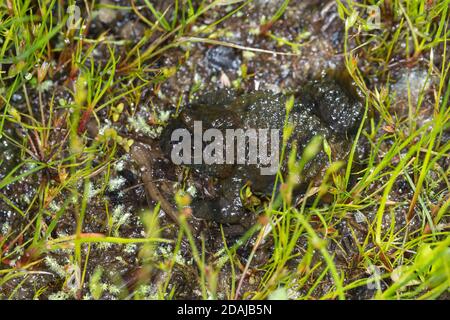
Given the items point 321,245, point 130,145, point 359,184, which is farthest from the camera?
point 130,145

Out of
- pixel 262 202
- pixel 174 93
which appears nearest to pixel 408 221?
pixel 262 202

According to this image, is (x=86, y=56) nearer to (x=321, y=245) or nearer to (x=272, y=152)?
(x=272, y=152)

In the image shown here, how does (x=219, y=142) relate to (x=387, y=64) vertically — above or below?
below

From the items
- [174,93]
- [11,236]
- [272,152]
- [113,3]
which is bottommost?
[11,236]

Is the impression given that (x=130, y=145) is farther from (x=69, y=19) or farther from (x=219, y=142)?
(x=69, y=19)

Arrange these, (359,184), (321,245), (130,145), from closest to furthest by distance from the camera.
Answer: (321,245) < (359,184) < (130,145)

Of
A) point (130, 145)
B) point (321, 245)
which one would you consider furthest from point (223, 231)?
point (321, 245)

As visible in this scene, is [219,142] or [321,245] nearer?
[321,245]
